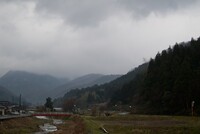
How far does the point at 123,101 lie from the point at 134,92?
11582mm

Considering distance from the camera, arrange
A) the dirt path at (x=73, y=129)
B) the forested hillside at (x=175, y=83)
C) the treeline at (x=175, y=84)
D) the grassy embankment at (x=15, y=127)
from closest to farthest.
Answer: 1. the dirt path at (x=73, y=129)
2. the grassy embankment at (x=15, y=127)
3. the treeline at (x=175, y=84)
4. the forested hillside at (x=175, y=83)

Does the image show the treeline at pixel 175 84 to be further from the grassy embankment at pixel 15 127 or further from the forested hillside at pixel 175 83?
the grassy embankment at pixel 15 127

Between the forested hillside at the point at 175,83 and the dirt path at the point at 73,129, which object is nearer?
the dirt path at the point at 73,129

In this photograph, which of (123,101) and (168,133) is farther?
(123,101)

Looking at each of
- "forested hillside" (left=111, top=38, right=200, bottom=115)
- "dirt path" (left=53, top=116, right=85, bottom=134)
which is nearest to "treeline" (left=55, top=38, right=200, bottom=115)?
"forested hillside" (left=111, top=38, right=200, bottom=115)

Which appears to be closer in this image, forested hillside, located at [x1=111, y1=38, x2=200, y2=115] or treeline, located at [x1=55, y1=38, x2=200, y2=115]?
treeline, located at [x1=55, y1=38, x2=200, y2=115]

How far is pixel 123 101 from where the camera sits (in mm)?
174750

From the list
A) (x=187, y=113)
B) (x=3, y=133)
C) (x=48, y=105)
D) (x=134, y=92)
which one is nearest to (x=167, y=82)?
(x=187, y=113)

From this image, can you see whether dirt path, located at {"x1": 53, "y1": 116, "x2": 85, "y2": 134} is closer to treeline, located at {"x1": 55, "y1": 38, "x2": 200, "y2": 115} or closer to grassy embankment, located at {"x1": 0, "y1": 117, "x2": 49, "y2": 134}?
grassy embankment, located at {"x1": 0, "y1": 117, "x2": 49, "y2": 134}

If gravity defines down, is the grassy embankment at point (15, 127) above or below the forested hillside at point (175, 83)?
below

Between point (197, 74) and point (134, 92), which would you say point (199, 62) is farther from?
point (134, 92)

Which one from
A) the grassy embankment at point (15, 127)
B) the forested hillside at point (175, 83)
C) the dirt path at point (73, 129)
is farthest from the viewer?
the forested hillside at point (175, 83)

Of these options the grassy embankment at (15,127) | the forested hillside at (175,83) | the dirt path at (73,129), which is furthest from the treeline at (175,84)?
the grassy embankment at (15,127)

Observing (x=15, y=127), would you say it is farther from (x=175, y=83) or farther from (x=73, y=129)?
(x=175, y=83)
